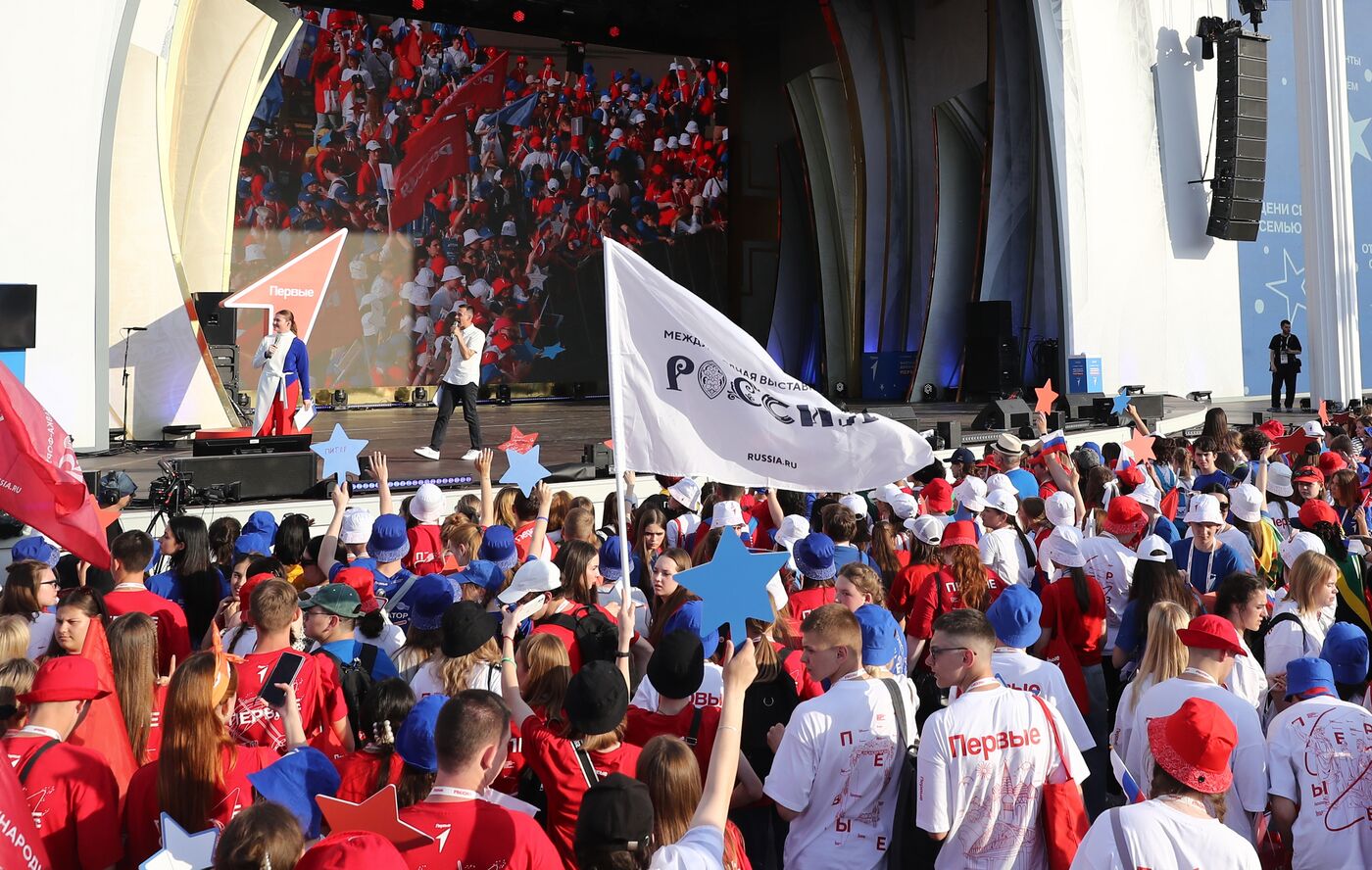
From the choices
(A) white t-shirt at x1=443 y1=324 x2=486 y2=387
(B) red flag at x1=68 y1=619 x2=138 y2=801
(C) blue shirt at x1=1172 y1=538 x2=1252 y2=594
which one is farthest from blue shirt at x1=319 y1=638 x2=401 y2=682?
(A) white t-shirt at x1=443 y1=324 x2=486 y2=387

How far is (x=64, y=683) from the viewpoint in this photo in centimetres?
306

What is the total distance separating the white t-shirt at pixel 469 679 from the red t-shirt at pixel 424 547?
2.47m

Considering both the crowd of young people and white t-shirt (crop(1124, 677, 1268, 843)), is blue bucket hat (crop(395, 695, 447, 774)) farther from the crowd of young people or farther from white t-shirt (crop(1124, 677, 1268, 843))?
white t-shirt (crop(1124, 677, 1268, 843))

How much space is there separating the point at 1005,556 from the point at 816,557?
1.17 metres

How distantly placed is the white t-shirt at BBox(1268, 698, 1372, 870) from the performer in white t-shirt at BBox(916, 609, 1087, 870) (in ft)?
2.08

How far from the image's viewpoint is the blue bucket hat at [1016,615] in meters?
3.90

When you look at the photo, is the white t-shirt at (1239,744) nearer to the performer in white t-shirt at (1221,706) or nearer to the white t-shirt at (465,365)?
the performer in white t-shirt at (1221,706)

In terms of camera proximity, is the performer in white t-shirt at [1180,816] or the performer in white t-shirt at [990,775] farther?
the performer in white t-shirt at [990,775]

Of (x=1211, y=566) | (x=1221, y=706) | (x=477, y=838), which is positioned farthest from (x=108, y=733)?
(x=1211, y=566)

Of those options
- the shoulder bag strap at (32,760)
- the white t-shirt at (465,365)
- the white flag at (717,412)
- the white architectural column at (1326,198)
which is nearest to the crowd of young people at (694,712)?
the shoulder bag strap at (32,760)

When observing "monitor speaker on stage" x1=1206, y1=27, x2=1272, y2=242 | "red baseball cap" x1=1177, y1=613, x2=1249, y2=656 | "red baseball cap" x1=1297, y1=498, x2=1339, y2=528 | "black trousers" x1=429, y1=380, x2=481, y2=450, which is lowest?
"red baseball cap" x1=1177, y1=613, x2=1249, y2=656

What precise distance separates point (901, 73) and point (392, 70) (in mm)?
9412

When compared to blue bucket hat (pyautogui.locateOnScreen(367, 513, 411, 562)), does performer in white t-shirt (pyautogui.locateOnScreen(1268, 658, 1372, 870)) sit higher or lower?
lower

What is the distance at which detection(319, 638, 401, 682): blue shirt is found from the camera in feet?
13.4
